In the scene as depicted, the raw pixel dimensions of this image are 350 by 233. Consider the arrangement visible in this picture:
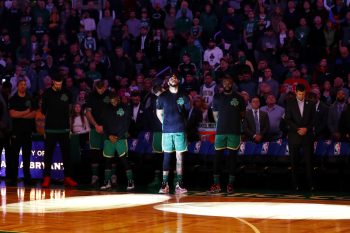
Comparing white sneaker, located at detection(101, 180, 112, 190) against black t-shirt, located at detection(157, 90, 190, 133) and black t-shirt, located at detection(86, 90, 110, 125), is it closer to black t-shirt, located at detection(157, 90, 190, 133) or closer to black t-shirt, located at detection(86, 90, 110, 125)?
black t-shirt, located at detection(86, 90, 110, 125)

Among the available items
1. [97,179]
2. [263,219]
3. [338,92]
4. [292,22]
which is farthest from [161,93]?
[292,22]

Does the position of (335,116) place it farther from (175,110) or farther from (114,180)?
(114,180)

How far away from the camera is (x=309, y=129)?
15.5m

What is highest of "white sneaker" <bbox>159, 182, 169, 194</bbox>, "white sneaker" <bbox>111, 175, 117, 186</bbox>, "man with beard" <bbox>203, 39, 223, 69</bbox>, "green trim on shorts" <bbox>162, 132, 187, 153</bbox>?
"man with beard" <bbox>203, 39, 223, 69</bbox>

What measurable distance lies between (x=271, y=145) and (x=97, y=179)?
3.62 meters

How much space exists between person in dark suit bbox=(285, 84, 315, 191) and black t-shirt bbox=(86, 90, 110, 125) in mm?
3656

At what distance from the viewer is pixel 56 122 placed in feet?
53.8

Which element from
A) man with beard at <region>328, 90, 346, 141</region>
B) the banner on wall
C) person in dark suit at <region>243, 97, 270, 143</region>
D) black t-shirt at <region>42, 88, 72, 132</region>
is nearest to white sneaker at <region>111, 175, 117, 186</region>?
black t-shirt at <region>42, 88, 72, 132</region>

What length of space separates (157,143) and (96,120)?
51.9 inches

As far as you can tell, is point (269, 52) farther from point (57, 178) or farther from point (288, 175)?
point (57, 178)

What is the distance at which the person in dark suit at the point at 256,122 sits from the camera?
54.3ft

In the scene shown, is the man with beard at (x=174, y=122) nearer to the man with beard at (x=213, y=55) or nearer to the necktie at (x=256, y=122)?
the necktie at (x=256, y=122)

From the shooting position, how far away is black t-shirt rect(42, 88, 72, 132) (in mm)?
16344

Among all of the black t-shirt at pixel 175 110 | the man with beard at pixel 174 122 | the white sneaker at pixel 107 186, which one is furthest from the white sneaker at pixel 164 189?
the white sneaker at pixel 107 186
